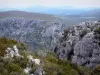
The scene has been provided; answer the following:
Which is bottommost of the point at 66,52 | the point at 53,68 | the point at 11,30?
the point at 11,30

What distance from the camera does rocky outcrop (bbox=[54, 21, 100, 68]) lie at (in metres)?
43.2

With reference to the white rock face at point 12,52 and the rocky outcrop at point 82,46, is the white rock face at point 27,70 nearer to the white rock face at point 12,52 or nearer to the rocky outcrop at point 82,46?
the white rock face at point 12,52

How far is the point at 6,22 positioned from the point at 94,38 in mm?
141830

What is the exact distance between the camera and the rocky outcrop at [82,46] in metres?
43.2

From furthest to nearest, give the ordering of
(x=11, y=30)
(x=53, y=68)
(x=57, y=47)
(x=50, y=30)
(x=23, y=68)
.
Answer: (x=11, y=30) < (x=50, y=30) < (x=57, y=47) < (x=53, y=68) < (x=23, y=68)

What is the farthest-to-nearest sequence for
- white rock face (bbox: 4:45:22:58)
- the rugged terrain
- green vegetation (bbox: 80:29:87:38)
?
the rugged terrain, green vegetation (bbox: 80:29:87:38), white rock face (bbox: 4:45:22:58)

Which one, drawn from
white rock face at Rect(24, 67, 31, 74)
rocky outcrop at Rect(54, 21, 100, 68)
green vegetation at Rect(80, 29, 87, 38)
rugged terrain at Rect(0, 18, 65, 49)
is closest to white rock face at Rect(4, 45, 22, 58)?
white rock face at Rect(24, 67, 31, 74)

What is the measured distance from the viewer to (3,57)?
1491 cm

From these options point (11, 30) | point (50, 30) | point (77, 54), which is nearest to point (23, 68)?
point (77, 54)

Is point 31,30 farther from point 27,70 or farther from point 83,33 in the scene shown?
point 27,70

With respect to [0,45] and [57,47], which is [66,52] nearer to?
[57,47]

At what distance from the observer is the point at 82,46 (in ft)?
151

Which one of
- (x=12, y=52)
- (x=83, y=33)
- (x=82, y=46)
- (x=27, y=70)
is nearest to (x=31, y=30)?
(x=83, y=33)

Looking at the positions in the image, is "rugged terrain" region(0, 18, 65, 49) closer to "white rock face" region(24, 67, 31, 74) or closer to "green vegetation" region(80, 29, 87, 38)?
"green vegetation" region(80, 29, 87, 38)
